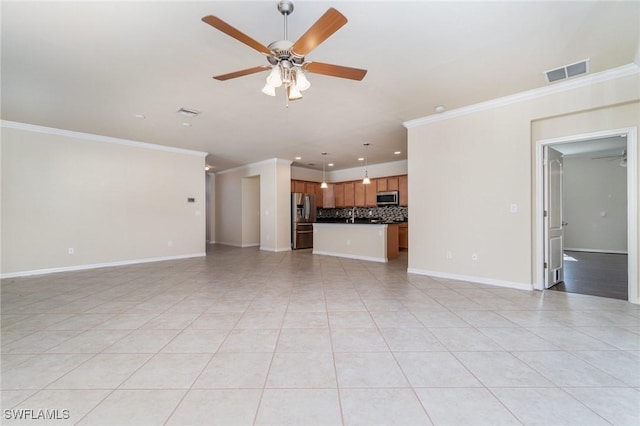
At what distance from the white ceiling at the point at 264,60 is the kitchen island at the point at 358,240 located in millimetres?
2602

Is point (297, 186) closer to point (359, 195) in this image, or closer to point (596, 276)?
point (359, 195)

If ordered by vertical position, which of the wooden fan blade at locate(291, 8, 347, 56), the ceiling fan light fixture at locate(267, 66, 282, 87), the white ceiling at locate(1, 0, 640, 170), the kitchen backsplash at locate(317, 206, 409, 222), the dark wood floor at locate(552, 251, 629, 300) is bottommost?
the dark wood floor at locate(552, 251, 629, 300)

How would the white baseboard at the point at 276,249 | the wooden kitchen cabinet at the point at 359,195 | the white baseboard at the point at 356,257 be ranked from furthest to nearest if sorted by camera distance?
1. the wooden kitchen cabinet at the point at 359,195
2. the white baseboard at the point at 276,249
3. the white baseboard at the point at 356,257

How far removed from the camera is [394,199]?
8406mm

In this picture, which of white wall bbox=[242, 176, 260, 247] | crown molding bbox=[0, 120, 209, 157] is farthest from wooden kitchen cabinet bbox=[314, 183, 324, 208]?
crown molding bbox=[0, 120, 209, 157]

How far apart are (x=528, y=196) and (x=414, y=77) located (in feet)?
7.46

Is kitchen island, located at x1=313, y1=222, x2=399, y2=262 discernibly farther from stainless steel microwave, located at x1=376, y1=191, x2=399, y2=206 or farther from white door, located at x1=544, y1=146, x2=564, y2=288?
white door, located at x1=544, y1=146, x2=564, y2=288

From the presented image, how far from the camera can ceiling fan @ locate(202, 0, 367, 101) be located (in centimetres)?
178

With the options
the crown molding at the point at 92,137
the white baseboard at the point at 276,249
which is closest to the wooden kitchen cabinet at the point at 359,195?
the white baseboard at the point at 276,249

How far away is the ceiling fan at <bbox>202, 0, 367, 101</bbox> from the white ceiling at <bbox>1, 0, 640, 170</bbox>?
1.15 feet

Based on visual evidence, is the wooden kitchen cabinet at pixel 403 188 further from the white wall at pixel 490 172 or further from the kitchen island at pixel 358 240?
the white wall at pixel 490 172

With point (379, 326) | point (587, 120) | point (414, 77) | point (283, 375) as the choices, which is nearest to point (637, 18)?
point (587, 120)

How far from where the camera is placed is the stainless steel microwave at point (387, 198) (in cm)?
841

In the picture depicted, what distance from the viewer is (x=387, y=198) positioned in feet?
28.1
